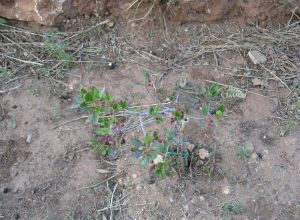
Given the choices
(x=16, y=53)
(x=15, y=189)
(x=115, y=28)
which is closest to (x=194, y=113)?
→ (x=115, y=28)

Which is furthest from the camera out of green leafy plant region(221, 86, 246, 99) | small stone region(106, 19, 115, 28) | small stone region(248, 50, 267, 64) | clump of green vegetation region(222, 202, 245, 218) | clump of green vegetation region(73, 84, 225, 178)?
small stone region(106, 19, 115, 28)

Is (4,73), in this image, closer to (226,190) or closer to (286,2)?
(226,190)

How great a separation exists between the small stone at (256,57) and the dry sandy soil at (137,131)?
0.15 ft

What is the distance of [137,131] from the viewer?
8.93ft

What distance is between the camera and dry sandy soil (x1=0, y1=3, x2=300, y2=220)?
96.4 inches

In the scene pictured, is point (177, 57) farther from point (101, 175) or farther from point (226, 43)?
point (101, 175)

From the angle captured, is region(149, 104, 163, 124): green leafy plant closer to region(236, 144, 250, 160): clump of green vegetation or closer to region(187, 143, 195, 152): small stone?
region(187, 143, 195, 152): small stone

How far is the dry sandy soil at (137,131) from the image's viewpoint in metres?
2.45

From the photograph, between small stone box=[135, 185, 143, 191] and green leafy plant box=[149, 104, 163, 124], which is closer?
green leafy plant box=[149, 104, 163, 124]

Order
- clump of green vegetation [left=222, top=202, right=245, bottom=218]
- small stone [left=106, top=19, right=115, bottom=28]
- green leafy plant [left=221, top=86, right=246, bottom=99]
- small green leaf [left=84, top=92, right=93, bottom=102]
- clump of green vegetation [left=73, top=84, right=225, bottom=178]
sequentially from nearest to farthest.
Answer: small green leaf [left=84, top=92, right=93, bottom=102]
clump of green vegetation [left=73, top=84, right=225, bottom=178]
clump of green vegetation [left=222, top=202, right=245, bottom=218]
green leafy plant [left=221, top=86, right=246, bottom=99]
small stone [left=106, top=19, right=115, bottom=28]

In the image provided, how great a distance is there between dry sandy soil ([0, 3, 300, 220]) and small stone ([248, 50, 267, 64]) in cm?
5

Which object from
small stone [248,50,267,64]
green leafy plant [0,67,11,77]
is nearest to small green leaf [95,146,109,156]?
green leafy plant [0,67,11,77]

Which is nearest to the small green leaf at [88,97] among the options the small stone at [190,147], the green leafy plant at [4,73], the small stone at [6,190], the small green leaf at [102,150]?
the small green leaf at [102,150]

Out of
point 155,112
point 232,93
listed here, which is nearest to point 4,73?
point 155,112
